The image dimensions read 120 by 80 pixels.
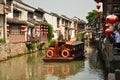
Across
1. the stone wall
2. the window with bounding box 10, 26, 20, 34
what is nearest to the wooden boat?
the stone wall

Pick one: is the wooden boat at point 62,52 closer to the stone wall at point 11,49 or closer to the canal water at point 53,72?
the canal water at point 53,72

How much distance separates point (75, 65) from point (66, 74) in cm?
447

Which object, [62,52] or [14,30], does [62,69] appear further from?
[14,30]

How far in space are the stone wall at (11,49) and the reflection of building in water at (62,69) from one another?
16.4 ft

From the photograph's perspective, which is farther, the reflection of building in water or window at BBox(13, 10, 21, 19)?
window at BBox(13, 10, 21, 19)

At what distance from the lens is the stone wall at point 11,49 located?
2864 cm

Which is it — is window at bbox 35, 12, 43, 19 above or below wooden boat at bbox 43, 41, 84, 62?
above

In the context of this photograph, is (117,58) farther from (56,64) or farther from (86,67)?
(56,64)

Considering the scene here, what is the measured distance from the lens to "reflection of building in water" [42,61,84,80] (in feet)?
68.9

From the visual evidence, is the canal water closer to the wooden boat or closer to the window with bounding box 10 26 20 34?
the wooden boat

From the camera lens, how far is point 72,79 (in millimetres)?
18906

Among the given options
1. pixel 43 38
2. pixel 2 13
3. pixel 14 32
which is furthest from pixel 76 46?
pixel 43 38

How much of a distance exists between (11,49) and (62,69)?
10509 millimetres

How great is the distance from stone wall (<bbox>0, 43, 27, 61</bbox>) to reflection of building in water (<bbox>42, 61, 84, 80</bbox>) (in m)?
5.01
